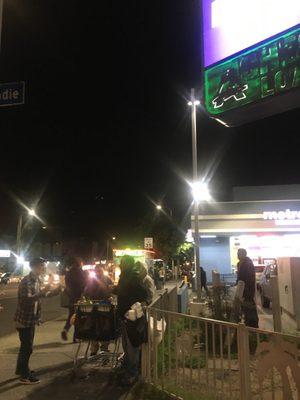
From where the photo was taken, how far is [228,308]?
10742 mm

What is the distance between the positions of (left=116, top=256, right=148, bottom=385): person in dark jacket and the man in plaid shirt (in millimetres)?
1302

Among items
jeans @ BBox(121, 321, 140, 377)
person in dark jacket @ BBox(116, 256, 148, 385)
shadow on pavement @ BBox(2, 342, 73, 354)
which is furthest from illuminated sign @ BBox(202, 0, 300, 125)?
shadow on pavement @ BBox(2, 342, 73, 354)

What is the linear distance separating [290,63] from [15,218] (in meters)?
58.1

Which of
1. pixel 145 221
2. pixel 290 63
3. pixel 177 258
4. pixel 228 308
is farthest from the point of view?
pixel 177 258

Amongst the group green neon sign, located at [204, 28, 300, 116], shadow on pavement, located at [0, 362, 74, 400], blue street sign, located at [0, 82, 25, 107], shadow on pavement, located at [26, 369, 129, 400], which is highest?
blue street sign, located at [0, 82, 25, 107]

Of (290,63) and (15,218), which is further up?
(15,218)

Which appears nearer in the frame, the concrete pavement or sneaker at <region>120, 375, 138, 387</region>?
sneaker at <region>120, 375, 138, 387</region>

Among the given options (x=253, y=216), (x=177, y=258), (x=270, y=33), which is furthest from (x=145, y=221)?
(x=270, y=33)

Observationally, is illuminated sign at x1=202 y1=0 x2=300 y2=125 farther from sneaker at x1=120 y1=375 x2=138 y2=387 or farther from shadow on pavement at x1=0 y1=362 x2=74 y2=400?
shadow on pavement at x1=0 y1=362 x2=74 y2=400

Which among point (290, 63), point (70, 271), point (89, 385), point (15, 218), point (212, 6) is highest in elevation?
point (15, 218)

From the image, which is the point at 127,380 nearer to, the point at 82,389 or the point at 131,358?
the point at 131,358

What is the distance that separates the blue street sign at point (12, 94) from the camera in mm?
7285

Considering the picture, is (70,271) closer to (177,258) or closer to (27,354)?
(27,354)

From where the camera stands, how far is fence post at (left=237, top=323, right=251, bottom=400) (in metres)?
5.05
